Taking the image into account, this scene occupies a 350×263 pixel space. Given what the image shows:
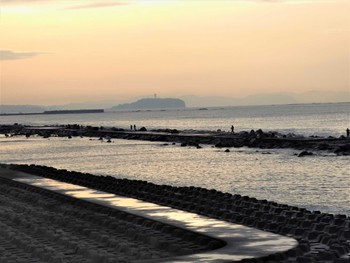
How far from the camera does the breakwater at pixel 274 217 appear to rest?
1002 centimetres

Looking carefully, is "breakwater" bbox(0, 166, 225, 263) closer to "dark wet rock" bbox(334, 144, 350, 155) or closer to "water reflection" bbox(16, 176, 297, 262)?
"water reflection" bbox(16, 176, 297, 262)

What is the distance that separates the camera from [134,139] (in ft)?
246

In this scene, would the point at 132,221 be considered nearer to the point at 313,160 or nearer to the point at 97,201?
the point at 97,201

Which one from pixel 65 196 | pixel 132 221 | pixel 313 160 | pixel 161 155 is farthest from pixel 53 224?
pixel 161 155

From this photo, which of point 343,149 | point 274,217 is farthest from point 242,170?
point 274,217

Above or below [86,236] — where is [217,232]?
above

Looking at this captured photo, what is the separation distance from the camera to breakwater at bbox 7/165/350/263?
32.9 feet

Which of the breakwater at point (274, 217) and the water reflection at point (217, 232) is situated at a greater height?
the water reflection at point (217, 232)

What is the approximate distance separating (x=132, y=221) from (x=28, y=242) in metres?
2.20

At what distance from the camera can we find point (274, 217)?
14.2m

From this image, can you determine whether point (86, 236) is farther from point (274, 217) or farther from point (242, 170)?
point (242, 170)

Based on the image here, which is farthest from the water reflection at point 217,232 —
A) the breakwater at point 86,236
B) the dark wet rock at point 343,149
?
the dark wet rock at point 343,149

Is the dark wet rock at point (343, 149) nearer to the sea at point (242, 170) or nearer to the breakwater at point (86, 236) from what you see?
the sea at point (242, 170)

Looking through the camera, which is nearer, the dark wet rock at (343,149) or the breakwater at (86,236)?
the breakwater at (86,236)
